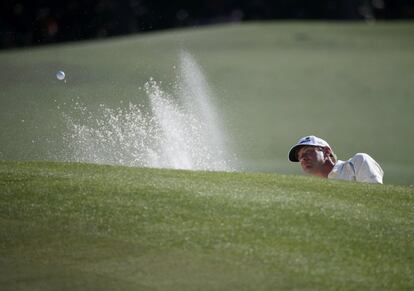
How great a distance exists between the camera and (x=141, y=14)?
104 feet

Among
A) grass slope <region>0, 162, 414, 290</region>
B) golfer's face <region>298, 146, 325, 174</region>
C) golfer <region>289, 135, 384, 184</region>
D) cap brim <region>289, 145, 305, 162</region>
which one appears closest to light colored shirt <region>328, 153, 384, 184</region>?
golfer <region>289, 135, 384, 184</region>

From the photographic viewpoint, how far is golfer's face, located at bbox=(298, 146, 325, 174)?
1001 centimetres

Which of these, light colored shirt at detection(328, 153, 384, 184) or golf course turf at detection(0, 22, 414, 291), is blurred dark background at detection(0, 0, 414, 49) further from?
light colored shirt at detection(328, 153, 384, 184)

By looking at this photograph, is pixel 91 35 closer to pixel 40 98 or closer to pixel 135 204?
pixel 40 98

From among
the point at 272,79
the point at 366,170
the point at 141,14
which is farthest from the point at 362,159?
the point at 141,14

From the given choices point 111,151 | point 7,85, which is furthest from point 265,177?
point 7,85

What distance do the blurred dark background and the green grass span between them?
0.45m

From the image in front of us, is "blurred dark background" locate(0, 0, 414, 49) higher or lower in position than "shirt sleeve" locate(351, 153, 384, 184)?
higher

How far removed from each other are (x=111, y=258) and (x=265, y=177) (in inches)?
106

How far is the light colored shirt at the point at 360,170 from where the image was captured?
951cm

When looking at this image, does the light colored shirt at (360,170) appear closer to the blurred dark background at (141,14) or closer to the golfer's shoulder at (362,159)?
the golfer's shoulder at (362,159)

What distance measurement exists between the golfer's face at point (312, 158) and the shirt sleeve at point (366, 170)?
48cm

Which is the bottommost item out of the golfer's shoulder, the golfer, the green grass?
the golfer's shoulder

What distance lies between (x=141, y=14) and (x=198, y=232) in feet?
83.0
